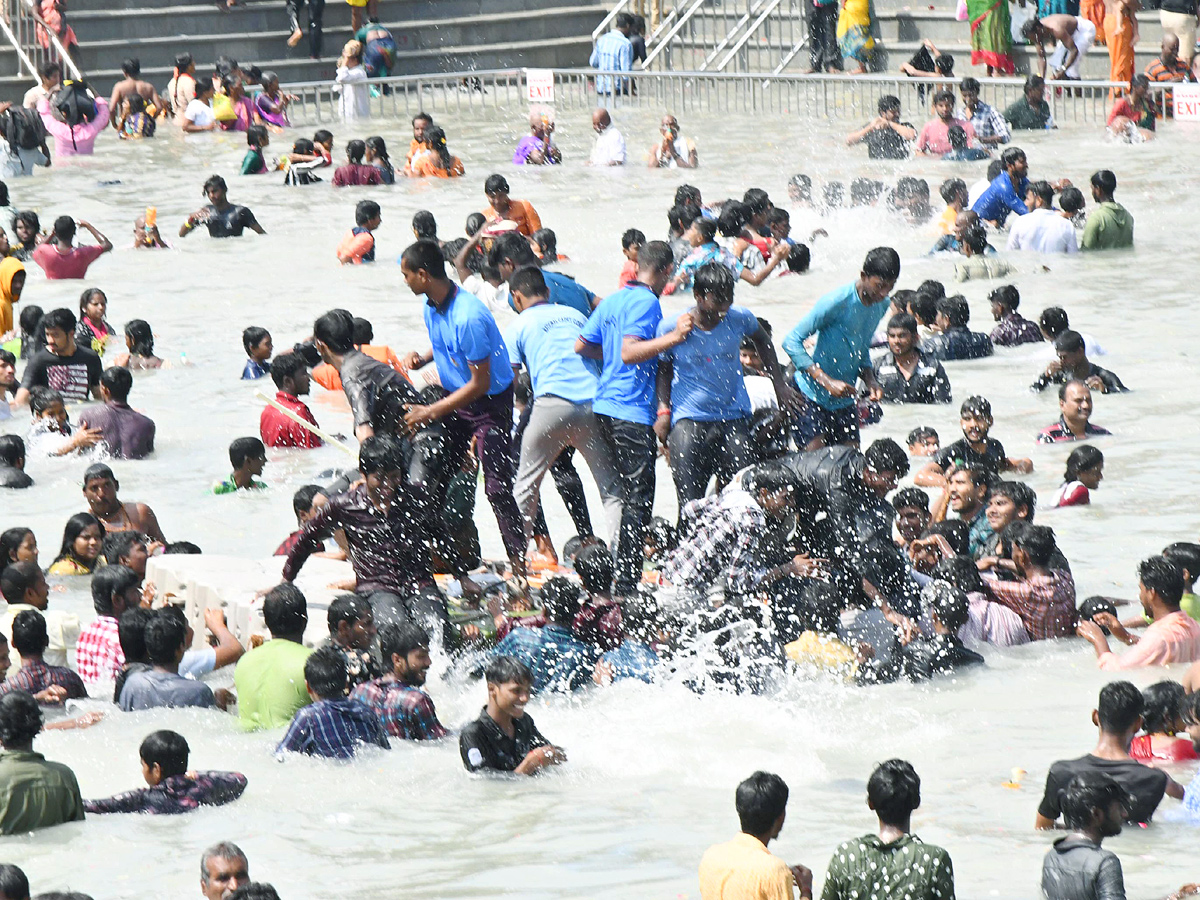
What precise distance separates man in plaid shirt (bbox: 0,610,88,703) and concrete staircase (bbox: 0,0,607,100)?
21.3m

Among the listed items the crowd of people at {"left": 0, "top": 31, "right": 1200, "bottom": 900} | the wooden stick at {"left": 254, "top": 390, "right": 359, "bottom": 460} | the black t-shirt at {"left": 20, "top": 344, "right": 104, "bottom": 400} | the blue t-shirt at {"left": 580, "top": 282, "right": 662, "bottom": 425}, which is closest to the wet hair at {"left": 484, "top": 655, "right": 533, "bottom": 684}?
the crowd of people at {"left": 0, "top": 31, "right": 1200, "bottom": 900}

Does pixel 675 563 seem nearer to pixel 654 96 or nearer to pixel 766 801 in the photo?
pixel 766 801

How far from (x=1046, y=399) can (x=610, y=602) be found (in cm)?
581

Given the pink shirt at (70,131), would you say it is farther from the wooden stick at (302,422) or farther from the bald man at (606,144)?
the wooden stick at (302,422)

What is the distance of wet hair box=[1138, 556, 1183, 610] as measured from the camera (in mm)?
9016

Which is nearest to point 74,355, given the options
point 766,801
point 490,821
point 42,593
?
point 42,593

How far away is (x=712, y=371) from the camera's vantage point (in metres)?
10.0

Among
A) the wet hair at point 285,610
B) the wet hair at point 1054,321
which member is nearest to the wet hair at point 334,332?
the wet hair at point 285,610

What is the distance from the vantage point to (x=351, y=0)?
3077cm

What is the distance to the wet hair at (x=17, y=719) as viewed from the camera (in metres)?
7.59

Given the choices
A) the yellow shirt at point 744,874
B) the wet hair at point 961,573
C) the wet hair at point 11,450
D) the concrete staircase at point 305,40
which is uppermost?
the concrete staircase at point 305,40

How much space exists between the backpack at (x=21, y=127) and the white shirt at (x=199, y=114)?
12.1 feet

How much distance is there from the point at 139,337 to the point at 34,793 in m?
8.66

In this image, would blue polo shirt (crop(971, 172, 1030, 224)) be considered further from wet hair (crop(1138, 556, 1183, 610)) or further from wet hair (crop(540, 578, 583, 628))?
wet hair (crop(540, 578, 583, 628))
